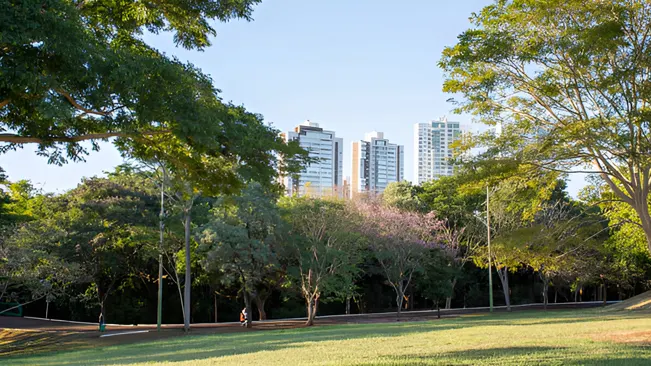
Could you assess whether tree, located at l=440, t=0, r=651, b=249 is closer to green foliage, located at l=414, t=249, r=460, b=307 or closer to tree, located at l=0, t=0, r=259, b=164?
tree, located at l=0, t=0, r=259, b=164

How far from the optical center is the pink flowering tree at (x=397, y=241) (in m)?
33.3

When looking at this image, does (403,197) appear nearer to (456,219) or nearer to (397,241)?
(456,219)

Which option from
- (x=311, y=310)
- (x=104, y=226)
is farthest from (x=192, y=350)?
(x=104, y=226)

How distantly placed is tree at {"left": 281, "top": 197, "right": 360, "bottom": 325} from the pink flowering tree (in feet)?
12.2

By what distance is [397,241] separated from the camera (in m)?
33.2

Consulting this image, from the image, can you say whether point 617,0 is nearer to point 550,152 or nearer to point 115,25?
point 550,152

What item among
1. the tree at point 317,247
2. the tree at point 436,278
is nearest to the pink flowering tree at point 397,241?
the tree at point 436,278

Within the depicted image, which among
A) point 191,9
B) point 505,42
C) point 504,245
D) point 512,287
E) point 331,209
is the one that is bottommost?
point 512,287

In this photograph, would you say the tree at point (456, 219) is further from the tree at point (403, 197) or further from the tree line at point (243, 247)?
the tree at point (403, 197)

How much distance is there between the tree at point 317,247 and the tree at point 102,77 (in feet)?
61.7

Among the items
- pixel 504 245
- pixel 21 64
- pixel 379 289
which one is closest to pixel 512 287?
pixel 379 289

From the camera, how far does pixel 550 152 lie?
14070 millimetres

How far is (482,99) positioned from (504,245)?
436 cm

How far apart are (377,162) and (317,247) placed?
5978 cm
